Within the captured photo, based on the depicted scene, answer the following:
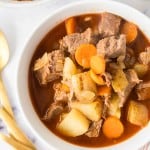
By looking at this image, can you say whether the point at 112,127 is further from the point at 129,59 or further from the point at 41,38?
the point at 41,38

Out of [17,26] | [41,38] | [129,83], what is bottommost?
[129,83]

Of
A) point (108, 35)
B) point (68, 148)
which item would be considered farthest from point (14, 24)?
point (68, 148)

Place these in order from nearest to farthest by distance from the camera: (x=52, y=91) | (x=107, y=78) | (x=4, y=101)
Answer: (x=107, y=78), (x=52, y=91), (x=4, y=101)

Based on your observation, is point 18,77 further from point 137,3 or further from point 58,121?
point 137,3

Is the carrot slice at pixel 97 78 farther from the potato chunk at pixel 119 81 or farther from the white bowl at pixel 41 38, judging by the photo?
the white bowl at pixel 41 38

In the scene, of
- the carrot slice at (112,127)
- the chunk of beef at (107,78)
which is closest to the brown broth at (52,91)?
the carrot slice at (112,127)

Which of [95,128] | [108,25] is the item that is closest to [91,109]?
[95,128]

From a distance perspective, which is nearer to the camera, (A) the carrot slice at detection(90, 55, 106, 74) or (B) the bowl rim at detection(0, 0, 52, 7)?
(A) the carrot slice at detection(90, 55, 106, 74)

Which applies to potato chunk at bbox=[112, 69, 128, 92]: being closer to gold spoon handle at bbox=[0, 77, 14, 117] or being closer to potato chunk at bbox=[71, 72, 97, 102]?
potato chunk at bbox=[71, 72, 97, 102]

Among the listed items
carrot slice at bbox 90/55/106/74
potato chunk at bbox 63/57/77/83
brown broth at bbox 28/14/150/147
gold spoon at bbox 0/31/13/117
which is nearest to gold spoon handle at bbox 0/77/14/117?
gold spoon at bbox 0/31/13/117
